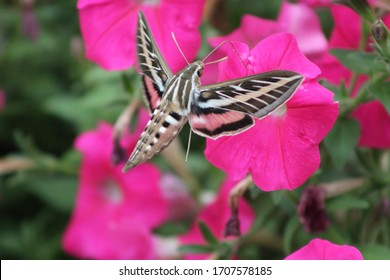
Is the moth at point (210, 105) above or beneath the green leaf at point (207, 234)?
above

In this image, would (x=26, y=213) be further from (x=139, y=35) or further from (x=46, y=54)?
(x=139, y=35)

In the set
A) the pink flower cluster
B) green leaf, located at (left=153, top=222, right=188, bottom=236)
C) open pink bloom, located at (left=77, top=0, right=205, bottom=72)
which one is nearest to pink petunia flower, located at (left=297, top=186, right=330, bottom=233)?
the pink flower cluster

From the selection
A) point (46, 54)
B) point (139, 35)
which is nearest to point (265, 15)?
point (139, 35)

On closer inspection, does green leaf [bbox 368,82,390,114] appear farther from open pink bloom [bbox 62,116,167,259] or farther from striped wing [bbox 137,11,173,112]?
open pink bloom [bbox 62,116,167,259]

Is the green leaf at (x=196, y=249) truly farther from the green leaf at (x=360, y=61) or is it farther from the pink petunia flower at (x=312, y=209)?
the green leaf at (x=360, y=61)

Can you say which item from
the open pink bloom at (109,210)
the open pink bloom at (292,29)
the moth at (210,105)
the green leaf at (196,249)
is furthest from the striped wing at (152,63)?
the open pink bloom at (109,210)

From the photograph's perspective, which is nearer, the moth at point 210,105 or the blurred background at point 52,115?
the moth at point 210,105
